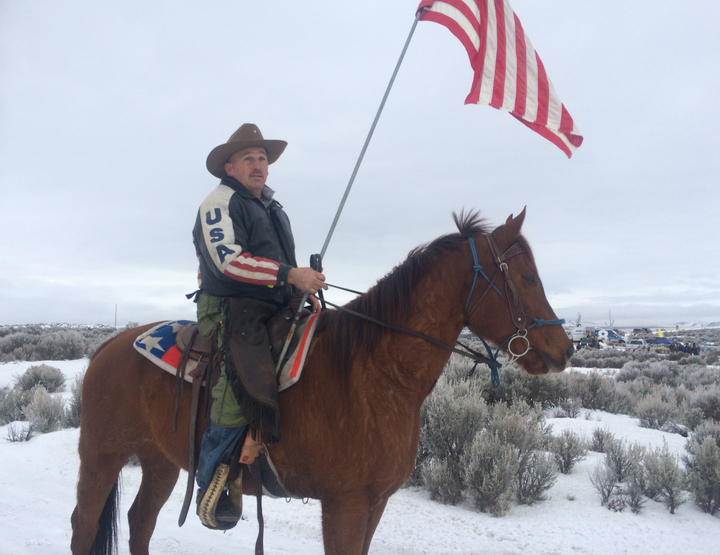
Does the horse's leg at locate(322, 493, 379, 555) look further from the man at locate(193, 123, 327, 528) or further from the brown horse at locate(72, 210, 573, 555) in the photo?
the man at locate(193, 123, 327, 528)

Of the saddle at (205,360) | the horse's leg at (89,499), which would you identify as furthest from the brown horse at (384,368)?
the horse's leg at (89,499)

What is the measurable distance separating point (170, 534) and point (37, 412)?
5.74 metres

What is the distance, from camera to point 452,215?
3053 mm

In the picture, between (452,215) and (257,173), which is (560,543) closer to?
(452,215)

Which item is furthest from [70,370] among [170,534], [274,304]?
[274,304]

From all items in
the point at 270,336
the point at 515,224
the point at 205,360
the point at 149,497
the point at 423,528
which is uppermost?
the point at 515,224

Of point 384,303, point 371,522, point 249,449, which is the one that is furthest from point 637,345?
point 249,449

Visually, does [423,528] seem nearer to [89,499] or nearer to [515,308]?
[89,499]

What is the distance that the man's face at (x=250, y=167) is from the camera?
3.31 metres

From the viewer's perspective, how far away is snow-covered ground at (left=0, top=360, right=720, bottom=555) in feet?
15.0

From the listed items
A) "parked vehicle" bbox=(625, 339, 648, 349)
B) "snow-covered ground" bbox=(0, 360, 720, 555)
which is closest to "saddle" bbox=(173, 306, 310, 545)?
"snow-covered ground" bbox=(0, 360, 720, 555)

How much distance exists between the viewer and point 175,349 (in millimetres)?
3215

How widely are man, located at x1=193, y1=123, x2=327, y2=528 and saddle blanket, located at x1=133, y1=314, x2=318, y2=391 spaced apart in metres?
0.13

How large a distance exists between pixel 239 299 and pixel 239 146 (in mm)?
1212
